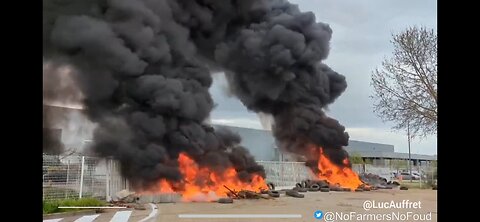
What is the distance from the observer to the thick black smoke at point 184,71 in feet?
10.5

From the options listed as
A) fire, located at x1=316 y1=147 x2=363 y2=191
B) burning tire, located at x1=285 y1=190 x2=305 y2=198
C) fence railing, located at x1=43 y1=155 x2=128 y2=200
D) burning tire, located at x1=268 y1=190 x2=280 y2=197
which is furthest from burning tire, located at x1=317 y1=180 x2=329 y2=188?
fence railing, located at x1=43 y1=155 x2=128 y2=200

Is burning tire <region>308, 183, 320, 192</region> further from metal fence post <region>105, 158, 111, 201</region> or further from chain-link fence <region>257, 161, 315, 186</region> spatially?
metal fence post <region>105, 158, 111, 201</region>

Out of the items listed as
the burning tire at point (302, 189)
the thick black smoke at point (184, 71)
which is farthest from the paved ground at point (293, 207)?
the thick black smoke at point (184, 71)

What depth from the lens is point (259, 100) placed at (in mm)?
3703

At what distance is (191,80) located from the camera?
11.6 feet

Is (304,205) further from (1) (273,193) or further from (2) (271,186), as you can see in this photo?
(2) (271,186)

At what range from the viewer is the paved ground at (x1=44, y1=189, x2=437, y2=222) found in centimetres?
253

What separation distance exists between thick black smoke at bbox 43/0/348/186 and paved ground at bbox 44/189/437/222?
1.52 ft

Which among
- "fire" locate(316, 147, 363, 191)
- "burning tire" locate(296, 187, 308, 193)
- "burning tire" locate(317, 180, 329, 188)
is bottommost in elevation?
"burning tire" locate(296, 187, 308, 193)

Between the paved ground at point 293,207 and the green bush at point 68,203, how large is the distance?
0.08 metres

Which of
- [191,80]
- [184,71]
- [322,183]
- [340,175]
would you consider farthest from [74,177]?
[340,175]

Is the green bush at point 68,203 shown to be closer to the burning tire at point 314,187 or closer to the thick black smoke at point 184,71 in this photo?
Answer: the thick black smoke at point 184,71
